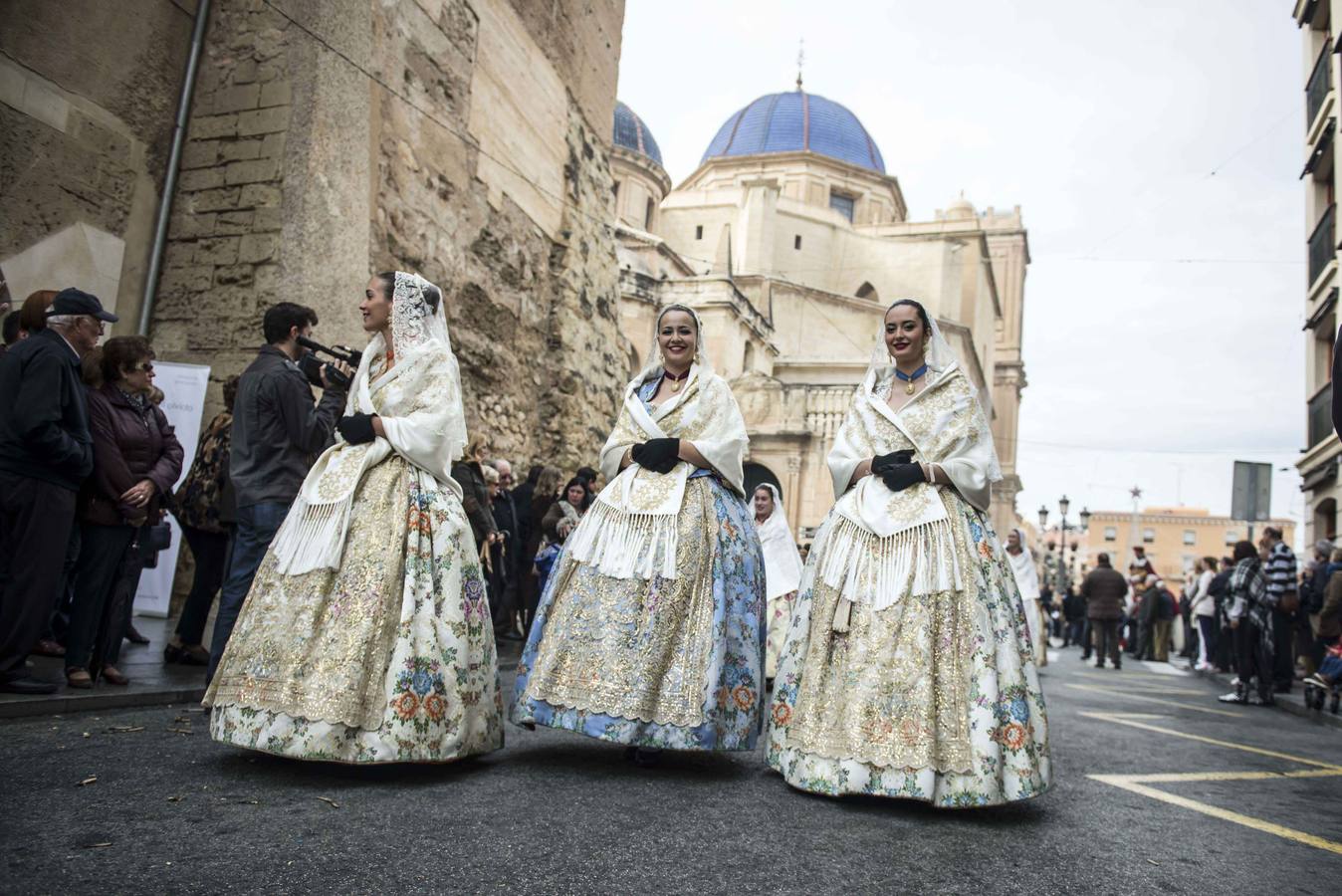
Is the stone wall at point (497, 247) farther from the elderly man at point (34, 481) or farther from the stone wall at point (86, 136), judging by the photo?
the elderly man at point (34, 481)

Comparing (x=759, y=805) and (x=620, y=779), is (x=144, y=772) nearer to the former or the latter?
(x=620, y=779)

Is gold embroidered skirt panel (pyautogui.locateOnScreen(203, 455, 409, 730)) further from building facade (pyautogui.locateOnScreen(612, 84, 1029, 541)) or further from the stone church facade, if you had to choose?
building facade (pyautogui.locateOnScreen(612, 84, 1029, 541))

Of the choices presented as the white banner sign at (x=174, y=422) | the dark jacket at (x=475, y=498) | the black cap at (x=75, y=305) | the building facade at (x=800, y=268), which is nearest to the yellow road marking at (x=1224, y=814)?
the dark jacket at (x=475, y=498)

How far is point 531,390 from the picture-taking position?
1156 cm

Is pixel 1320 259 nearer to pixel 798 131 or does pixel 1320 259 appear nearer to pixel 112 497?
pixel 112 497

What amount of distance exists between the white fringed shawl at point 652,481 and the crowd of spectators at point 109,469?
4.10 ft

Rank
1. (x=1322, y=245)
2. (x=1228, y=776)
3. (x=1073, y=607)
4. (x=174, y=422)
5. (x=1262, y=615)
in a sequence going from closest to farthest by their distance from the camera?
(x=1228, y=776) → (x=174, y=422) → (x=1262, y=615) → (x=1322, y=245) → (x=1073, y=607)

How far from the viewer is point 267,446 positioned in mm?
4684

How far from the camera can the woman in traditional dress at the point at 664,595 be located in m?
3.94

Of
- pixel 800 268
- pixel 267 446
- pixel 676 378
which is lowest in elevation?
pixel 267 446

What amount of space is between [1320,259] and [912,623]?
18.8 m

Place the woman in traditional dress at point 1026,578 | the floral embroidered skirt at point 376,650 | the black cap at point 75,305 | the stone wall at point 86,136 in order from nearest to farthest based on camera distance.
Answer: the floral embroidered skirt at point 376,650, the black cap at point 75,305, the stone wall at point 86,136, the woman in traditional dress at point 1026,578

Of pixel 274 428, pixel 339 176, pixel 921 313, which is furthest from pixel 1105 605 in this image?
pixel 274 428

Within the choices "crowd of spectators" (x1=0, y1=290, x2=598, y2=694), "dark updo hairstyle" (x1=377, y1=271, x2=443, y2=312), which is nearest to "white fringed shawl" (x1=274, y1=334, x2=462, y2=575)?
"dark updo hairstyle" (x1=377, y1=271, x2=443, y2=312)
